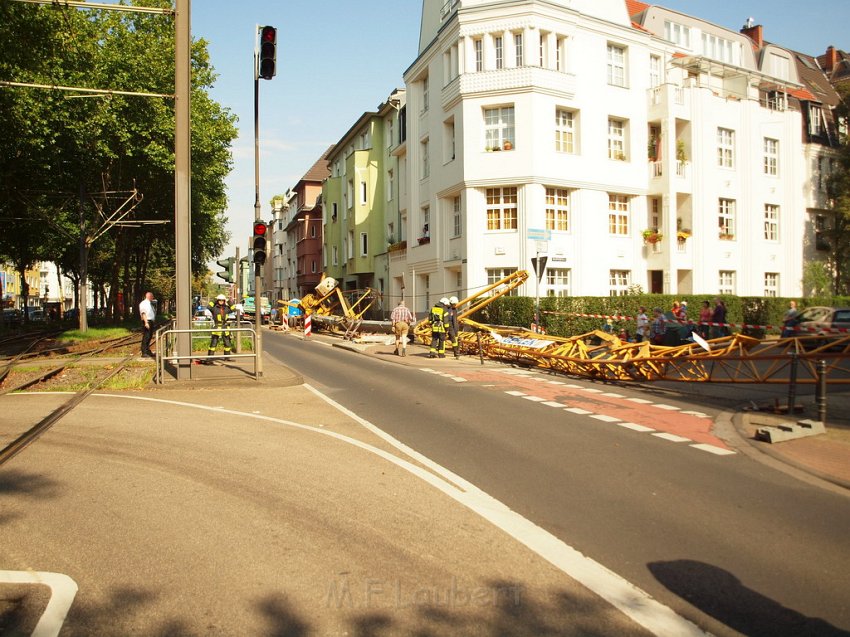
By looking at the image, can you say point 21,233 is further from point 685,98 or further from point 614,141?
point 685,98

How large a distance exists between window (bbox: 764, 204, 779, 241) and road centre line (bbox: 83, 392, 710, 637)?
33221mm

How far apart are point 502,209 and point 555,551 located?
986 inches

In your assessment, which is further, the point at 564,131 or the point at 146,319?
the point at 564,131

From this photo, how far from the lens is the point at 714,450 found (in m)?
7.55

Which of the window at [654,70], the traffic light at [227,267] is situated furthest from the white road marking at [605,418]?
the window at [654,70]

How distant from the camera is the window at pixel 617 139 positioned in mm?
30344

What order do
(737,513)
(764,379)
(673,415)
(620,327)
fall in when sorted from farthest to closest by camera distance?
(620,327), (764,379), (673,415), (737,513)

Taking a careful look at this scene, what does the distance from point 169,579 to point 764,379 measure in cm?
954

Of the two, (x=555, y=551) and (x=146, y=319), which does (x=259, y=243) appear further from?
(x=555, y=551)

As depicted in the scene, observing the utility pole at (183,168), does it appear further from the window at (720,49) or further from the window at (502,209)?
the window at (720,49)

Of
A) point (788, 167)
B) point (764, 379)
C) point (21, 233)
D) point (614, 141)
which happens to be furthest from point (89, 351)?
point (788, 167)

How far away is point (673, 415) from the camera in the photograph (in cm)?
991

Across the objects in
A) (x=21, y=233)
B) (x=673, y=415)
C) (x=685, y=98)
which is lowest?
(x=673, y=415)

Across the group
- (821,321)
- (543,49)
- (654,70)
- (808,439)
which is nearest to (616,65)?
(654,70)
